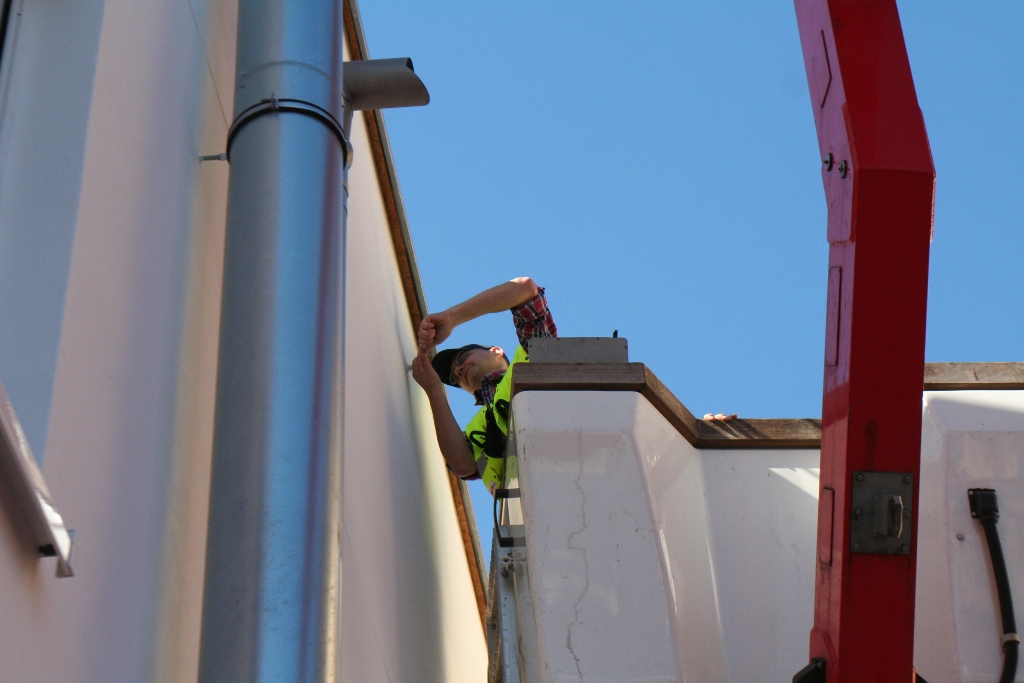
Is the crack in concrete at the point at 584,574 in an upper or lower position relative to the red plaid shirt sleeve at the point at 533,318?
lower

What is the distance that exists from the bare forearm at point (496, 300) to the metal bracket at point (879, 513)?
211 centimetres

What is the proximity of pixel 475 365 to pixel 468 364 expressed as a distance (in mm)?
49

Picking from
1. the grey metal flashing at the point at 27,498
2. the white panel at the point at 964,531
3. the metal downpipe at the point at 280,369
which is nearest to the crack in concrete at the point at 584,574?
the metal downpipe at the point at 280,369

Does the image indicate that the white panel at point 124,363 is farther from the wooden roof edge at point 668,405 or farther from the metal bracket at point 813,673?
the metal bracket at point 813,673

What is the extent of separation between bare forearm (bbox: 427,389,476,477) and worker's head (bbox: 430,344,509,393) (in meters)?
0.24

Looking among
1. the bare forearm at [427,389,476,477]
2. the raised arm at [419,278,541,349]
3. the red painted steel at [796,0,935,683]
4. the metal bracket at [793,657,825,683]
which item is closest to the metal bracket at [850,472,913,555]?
the red painted steel at [796,0,935,683]

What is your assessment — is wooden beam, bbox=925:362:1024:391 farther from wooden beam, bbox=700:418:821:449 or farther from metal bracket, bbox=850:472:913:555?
metal bracket, bbox=850:472:913:555

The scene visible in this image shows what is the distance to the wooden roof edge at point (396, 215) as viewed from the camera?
4668 millimetres

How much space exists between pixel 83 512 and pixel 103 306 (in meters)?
0.40

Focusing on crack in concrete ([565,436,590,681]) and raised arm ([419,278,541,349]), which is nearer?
crack in concrete ([565,436,590,681])

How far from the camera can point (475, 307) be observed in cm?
471

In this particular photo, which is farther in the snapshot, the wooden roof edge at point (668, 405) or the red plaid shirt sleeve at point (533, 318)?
the red plaid shirt sleeve at point (533, 318)

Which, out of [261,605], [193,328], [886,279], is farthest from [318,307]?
[886,279]

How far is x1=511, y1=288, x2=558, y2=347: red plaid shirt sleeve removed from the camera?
197 inches
